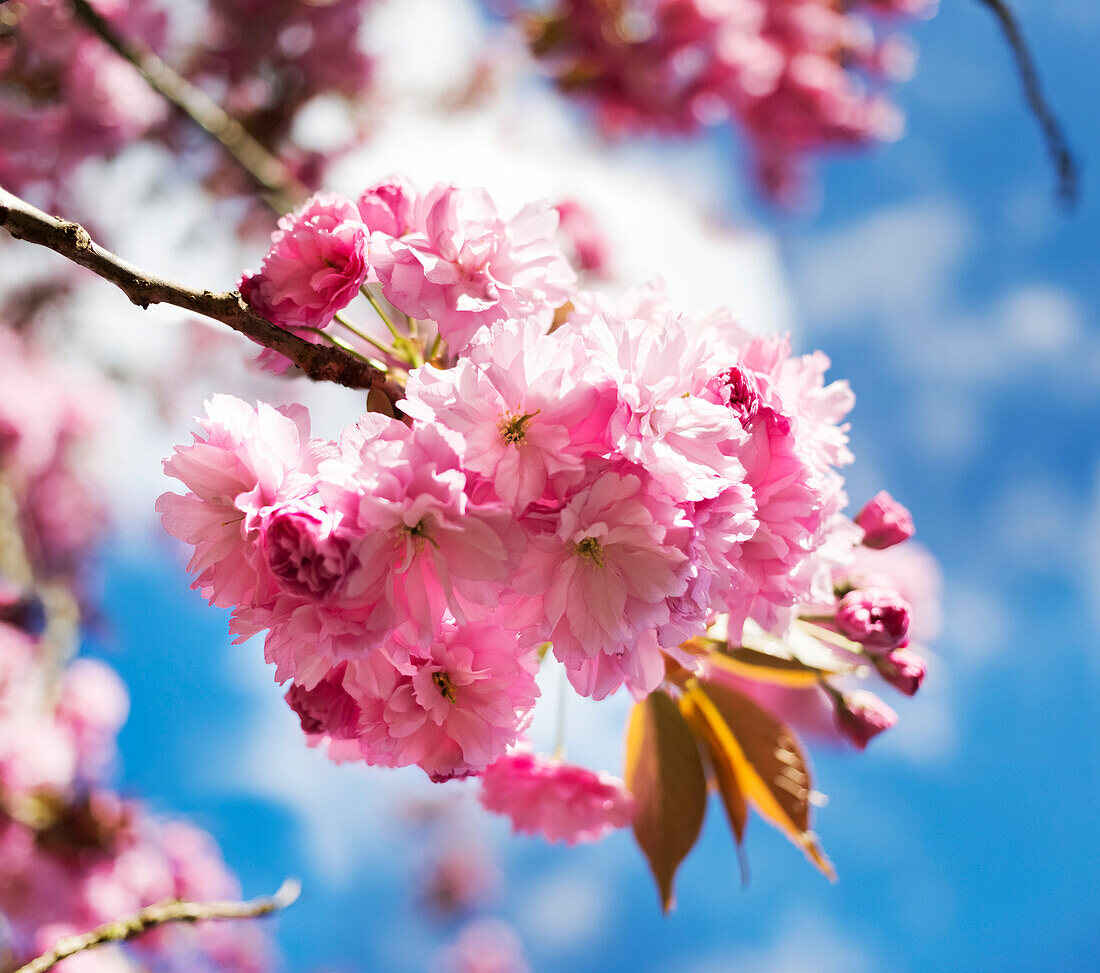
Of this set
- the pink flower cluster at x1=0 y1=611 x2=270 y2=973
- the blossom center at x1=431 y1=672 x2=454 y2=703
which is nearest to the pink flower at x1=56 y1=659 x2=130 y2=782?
the pink flower cluster at x1=0 y1=611 x2=270 y2=973

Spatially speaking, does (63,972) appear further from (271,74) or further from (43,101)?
(271,74)

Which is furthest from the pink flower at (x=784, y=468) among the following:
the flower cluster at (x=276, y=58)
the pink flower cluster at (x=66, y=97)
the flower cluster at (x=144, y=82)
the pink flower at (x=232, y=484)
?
the flower cluster at (x=276, y=58)

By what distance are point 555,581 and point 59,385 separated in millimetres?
3413

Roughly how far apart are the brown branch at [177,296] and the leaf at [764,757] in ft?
1.88

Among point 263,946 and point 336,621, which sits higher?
point 336,621

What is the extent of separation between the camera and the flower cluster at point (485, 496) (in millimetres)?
542

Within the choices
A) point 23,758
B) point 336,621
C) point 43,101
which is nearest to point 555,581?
point 336,621

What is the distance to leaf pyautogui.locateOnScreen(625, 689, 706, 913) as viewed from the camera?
0.95 m

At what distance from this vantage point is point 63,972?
1.89 meters

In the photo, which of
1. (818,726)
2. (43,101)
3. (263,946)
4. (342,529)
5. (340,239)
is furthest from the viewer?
(263,946)

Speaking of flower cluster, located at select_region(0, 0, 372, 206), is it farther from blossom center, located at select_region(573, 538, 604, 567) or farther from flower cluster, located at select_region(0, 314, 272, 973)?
blossom center, located at select_region(573, 538, 604, 567)

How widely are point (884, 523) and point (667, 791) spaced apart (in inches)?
16.0

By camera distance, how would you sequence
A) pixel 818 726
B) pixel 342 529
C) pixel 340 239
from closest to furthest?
pixel 342 529 < pixel 340 239 < pixel 818 726

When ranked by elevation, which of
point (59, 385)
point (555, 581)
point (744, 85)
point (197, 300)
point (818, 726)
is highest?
point (744, 85)
